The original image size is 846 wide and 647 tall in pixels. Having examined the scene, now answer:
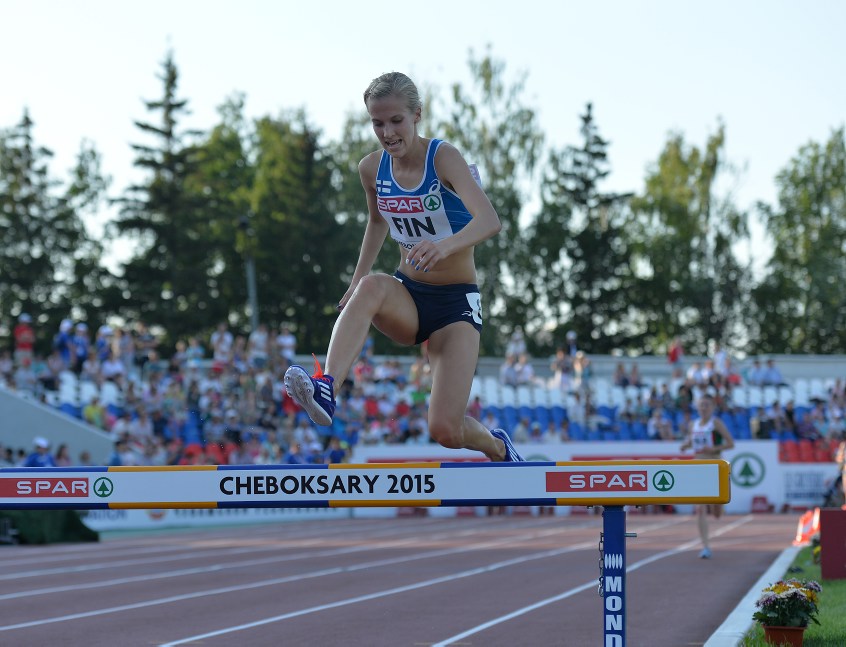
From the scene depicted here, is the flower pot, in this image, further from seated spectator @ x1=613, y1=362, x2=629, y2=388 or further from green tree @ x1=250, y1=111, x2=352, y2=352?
green tree @ x1=250, y1=111, x2=352, y2=352

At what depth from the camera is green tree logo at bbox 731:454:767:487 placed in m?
29.2

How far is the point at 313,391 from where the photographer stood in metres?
6.20

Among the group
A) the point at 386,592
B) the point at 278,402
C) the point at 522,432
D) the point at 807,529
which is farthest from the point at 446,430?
the point at 522,432

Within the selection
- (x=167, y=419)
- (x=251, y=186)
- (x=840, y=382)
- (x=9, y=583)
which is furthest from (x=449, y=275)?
(x=251, y=186)

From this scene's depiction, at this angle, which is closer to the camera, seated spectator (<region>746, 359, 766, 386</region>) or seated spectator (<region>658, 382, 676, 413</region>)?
seated spectator (<region>658, 382, 676, 413</region>)

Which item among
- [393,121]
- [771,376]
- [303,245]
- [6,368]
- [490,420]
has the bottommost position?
[490,420]

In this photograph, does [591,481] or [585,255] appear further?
[585,255]

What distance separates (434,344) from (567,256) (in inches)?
2180

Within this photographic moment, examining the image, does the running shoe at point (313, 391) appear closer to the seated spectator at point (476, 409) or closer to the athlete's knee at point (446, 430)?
the athlete's knee at point (446, 430)

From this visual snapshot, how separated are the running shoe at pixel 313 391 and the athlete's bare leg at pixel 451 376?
668 millimetres

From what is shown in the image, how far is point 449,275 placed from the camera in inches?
272

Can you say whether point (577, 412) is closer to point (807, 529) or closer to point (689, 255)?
point (807, 529)

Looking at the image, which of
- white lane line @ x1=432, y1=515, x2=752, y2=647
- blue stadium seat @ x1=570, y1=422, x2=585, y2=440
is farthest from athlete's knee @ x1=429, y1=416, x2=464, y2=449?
blue stadium seat @ x1=570, y1=422, x2=585, y2=440

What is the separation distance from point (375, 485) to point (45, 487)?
61.5 inches
